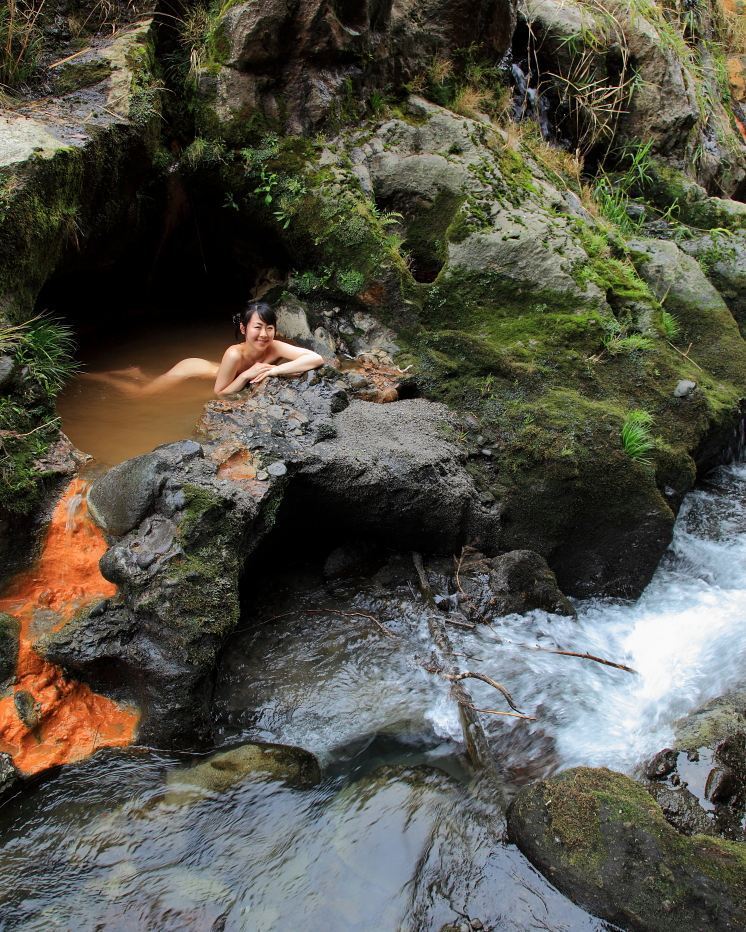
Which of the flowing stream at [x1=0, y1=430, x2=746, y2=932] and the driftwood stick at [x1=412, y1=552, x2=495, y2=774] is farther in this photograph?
the driftwood stick at [x1=412, y1=552, x2=495, y2=774]

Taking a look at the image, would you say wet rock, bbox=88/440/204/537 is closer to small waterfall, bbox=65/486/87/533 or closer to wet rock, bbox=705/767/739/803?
small waterfall, bbox=65/486/87/533

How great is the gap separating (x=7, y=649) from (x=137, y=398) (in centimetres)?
243

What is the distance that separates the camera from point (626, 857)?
102 inches

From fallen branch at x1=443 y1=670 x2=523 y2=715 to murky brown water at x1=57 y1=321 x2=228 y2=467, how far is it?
7.63ft

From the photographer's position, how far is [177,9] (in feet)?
19.2

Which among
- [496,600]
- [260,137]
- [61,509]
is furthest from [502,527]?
[260,137]

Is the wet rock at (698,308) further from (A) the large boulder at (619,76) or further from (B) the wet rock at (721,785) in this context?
(B) the wet rock at (721,785)

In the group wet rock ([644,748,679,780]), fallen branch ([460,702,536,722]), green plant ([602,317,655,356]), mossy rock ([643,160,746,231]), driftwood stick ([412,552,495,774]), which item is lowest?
fallen branch ([460,702,536,722])

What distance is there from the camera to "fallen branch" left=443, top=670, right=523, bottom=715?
11.6 ft

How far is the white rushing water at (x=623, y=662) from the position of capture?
3521 mm

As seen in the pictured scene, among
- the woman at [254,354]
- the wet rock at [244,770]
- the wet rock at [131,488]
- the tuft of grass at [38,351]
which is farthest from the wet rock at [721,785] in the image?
the tuft of grass at [38,351]

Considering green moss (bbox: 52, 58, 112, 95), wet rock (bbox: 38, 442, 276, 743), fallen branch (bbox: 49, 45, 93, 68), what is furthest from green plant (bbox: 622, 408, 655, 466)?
fallen branch (bbox: 49, 45, 93, 68)

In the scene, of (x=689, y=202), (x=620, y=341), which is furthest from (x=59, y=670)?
(x=689, y=202)

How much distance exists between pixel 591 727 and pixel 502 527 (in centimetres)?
134
